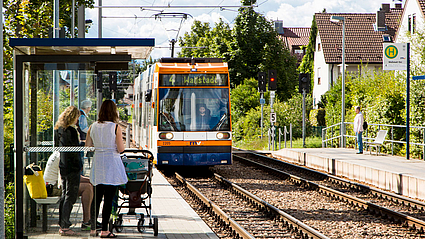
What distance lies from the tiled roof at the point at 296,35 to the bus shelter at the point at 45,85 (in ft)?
267

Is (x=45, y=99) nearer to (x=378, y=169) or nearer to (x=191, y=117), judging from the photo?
(x=191, y=117)

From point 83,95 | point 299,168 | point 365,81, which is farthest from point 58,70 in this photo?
point 365,81

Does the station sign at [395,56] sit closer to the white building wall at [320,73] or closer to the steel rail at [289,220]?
the steel rail at [289,220]

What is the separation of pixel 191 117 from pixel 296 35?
261ft

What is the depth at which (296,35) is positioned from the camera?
3649 inches

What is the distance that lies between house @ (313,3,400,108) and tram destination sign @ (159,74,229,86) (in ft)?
117

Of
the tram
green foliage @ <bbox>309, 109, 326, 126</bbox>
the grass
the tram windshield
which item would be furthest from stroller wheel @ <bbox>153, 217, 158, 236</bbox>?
green foliage @ <bbox>309, 109, 326, 126</bbox>

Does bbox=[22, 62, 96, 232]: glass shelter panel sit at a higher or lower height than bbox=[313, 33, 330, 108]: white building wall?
lower

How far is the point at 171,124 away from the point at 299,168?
5.42 m

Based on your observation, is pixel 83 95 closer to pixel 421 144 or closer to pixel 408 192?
pixel 408 192

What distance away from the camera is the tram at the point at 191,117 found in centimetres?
1564

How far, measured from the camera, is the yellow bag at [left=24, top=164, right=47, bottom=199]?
6922mm

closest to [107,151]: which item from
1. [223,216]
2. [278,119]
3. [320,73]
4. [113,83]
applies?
[223,216]

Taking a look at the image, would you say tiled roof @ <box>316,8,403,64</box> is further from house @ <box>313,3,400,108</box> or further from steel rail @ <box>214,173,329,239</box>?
steel rail @ <box>214,173,329,239</box>
